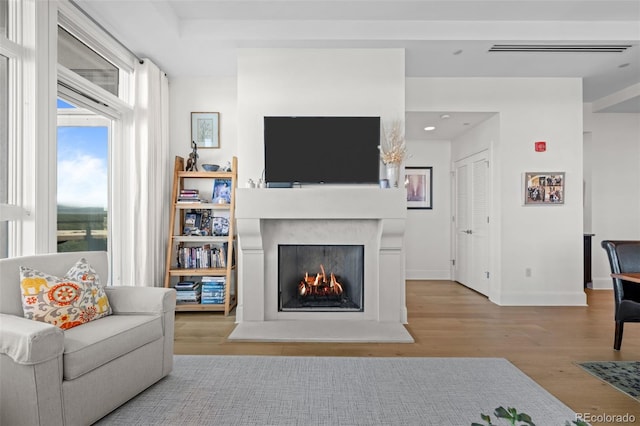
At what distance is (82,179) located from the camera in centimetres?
336

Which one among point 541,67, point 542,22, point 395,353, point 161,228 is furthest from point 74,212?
point 541,67

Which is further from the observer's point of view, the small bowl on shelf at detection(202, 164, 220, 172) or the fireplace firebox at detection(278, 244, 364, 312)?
the small bowl on shelf at detection(202, 164, 220, 172)

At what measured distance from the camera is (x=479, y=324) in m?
3.71

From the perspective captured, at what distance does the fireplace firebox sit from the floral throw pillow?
1833mm

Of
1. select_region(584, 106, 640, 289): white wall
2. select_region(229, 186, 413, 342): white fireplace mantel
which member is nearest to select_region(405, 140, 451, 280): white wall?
select_region(584, 106, 640, 289): white wall

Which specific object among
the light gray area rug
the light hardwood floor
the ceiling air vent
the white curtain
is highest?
the ceiling air vent

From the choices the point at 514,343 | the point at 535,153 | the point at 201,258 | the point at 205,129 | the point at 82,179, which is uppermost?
the point at 205,129

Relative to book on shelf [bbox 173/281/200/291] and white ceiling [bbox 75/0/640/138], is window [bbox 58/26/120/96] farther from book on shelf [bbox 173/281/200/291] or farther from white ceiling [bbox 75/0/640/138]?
book on shelf [bbox 173/281/200/291]

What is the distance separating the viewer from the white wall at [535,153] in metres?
4.52

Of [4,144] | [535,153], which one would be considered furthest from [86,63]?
[535,153]

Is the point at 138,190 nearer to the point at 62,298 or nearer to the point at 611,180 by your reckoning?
the point at 62,298

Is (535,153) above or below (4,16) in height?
below

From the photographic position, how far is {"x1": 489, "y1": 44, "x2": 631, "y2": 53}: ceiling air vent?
11.9ft

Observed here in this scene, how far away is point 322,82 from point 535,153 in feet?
9.25
